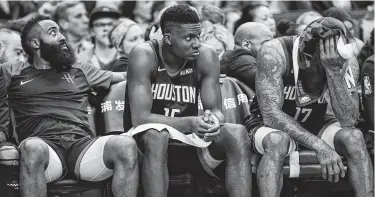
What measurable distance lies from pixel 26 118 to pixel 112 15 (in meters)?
2.34

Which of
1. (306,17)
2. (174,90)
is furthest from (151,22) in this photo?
(174,90)

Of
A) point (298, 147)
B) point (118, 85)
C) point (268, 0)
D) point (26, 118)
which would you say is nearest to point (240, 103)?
point (298, 147)

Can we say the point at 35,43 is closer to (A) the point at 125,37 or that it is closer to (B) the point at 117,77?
(B) the point at 117,77

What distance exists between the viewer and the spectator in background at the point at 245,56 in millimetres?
4766

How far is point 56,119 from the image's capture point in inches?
161

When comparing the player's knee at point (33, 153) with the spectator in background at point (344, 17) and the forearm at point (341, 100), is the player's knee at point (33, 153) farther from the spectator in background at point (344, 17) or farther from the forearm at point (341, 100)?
the spectator in background at point (344, 17)

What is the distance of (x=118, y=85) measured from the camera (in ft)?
15.0

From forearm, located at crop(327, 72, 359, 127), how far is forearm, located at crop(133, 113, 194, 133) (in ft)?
3.18

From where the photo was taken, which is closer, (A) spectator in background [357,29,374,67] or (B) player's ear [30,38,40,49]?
(B) player's ear [30,38,40,49]

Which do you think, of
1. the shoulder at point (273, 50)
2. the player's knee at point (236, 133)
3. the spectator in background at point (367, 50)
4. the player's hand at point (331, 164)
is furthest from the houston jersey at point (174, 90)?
the spectator in background at point (367, 50)

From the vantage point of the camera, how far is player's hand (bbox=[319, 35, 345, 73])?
405cm

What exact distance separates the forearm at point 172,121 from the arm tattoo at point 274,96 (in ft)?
1.76

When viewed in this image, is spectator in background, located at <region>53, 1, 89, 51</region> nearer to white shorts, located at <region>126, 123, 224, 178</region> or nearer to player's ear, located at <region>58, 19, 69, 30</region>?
player's ear, located at <region>58, 19, 69, 30</region>

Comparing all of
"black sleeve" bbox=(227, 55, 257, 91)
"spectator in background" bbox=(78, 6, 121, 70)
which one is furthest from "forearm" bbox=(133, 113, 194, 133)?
"spectator in background" bbox=(78, 6, 121, 70)
